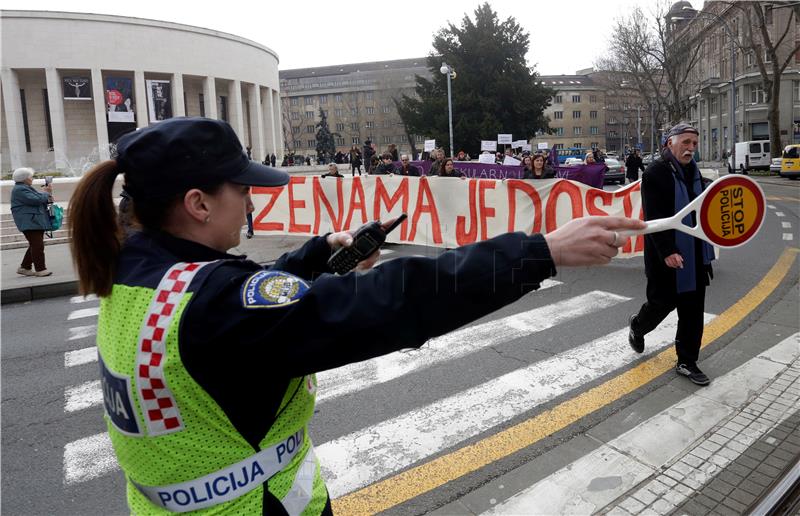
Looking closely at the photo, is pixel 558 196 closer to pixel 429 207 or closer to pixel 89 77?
pixel 429 207

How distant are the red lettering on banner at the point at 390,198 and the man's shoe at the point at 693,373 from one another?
262 inches

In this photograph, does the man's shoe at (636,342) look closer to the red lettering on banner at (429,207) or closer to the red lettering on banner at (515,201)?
the red lettering on banner at (515,201)

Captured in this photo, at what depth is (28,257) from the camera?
33.0ft

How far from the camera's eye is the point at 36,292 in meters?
8.91

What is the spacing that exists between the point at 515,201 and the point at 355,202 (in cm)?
342

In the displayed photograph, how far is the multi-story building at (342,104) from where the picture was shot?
10656 cm

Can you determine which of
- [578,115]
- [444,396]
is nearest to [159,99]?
[444,396]

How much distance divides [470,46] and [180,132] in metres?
40.8

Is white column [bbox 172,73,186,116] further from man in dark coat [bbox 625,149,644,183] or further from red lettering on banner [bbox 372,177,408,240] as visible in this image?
red lettering on banner [bbox 372,177,408,240]

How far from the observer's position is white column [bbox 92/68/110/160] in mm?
45188

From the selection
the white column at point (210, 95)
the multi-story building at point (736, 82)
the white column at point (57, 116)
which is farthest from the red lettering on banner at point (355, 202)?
the white column at point (210, 95)

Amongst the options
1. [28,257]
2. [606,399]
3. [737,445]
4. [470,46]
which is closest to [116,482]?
[606,399]

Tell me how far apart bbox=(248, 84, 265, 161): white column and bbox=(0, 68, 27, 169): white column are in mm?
19193

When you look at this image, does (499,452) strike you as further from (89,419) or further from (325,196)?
(325,196)
